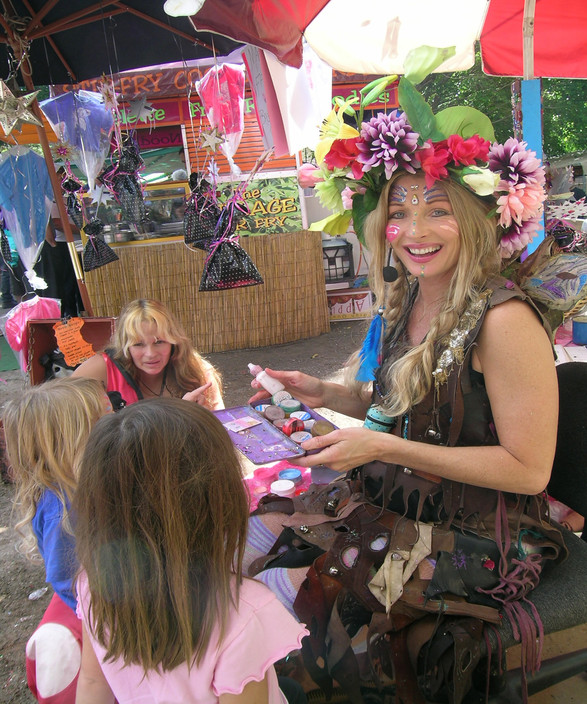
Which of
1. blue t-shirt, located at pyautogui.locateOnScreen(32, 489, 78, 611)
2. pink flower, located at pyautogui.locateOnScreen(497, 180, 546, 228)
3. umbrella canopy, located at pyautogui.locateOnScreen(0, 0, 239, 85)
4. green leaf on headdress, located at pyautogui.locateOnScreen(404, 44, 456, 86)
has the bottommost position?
blue t-shirt, located at pyautogui.locateOnScreen(32, 489, 78, 611)

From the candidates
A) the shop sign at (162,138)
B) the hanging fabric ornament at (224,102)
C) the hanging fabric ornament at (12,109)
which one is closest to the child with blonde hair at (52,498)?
the hanging fabric ornament at (12,109)

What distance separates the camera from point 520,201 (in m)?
1.39

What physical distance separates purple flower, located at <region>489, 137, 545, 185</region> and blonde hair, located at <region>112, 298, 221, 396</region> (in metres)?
1.69

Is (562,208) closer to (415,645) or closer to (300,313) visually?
(415,645)

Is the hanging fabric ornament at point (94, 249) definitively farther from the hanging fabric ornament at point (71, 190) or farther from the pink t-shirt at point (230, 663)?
the pink t-shirt at point (230, 663)

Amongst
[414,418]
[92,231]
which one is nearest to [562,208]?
[414,418]

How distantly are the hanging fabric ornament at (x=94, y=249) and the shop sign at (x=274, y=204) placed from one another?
2.30 metres

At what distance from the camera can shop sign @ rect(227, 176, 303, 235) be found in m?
6.06

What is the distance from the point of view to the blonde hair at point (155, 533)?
0.92m

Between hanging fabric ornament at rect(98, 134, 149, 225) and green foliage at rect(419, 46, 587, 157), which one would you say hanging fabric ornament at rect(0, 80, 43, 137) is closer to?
hanging fabric ornament at rect(98, 134, 149, 225)

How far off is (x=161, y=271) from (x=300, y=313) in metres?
1.65

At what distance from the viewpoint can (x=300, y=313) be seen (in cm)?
594

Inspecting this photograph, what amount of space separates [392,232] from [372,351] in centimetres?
42

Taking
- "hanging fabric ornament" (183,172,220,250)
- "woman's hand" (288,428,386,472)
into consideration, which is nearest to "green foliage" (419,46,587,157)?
"hanging fabric ornament" (183,172,220,250)
